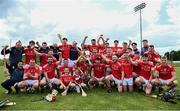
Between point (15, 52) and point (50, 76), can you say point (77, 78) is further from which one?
point (15, 52)

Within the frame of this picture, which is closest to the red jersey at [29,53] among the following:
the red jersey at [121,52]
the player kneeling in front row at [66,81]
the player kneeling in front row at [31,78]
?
the player kneeling in front row at [31,78]

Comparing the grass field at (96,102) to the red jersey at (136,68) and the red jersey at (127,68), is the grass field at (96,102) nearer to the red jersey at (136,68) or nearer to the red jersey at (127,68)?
the red jersey at (127,68)

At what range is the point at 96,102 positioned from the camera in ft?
38.8

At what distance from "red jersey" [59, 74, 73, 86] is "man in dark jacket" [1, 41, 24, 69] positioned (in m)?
2.47

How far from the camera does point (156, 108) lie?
11.3 m

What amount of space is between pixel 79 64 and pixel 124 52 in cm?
223

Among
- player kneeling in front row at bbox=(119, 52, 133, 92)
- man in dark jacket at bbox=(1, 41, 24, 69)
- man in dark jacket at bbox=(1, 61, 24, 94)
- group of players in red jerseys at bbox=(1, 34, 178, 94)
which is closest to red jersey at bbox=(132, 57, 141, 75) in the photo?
group of players in red jerseys at bbox=(1, 34, 178, 94)

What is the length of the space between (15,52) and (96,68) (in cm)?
379

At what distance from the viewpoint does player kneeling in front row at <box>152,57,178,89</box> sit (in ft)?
45.8

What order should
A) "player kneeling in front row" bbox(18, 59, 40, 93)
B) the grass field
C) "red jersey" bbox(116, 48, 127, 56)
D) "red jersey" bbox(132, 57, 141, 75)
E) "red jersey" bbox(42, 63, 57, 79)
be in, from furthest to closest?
"red jersey" bbox(116, 48, 127, 56), "red jersey" bbox(132, 57, 141, 75), "red jersey" bbox(42, 63, 57, 79), "player kneeling in front row" bbox(18, 59, 40, 93), the grass field

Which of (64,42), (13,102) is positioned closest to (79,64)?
(64,42)

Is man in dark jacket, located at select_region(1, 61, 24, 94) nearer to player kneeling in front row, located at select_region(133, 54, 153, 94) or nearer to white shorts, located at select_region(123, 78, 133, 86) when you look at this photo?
white shorts, located at select_region(123, 78, 133, 86)

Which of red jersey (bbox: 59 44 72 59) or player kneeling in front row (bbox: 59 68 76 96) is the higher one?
red jersey (bbox: 59 44 72 59)

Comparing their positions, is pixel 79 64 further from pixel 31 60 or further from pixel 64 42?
pixel 31 60
